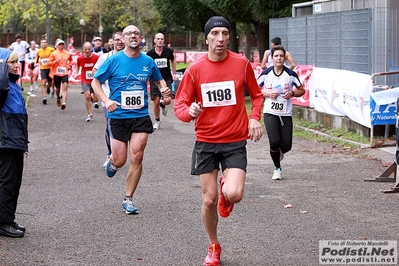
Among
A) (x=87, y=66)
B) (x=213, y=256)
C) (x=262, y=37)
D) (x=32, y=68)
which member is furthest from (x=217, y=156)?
(x=32, y=68)

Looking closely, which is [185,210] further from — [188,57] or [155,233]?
[188,57]

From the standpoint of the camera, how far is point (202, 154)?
22.8 feet

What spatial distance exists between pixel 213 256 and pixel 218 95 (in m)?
1.36

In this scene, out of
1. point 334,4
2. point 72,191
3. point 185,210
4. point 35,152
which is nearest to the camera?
point 185,210

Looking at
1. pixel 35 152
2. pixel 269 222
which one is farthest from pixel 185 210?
pixel 35 152

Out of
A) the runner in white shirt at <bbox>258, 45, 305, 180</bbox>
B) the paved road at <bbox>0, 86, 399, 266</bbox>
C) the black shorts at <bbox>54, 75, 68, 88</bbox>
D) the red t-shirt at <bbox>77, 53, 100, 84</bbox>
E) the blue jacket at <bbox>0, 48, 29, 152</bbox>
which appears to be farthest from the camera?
the black shorts at <bbox>54, 75, 68, 88</bbox>

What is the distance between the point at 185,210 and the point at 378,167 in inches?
171

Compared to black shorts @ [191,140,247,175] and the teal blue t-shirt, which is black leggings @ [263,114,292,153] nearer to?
the teal blue t-shirt

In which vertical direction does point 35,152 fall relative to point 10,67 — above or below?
below

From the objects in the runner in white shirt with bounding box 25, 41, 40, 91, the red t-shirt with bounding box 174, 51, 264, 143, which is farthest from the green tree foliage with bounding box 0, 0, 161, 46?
the red t-shirt with bounding box 174, 51, 264, 143

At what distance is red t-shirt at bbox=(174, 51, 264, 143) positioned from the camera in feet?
22.4

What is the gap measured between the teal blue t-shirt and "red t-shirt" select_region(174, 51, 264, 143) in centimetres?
251

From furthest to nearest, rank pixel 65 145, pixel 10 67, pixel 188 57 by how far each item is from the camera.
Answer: pixel 188 57, pixel 65 145, pixel 10 67

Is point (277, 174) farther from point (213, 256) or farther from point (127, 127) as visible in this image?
point (213, 256)
